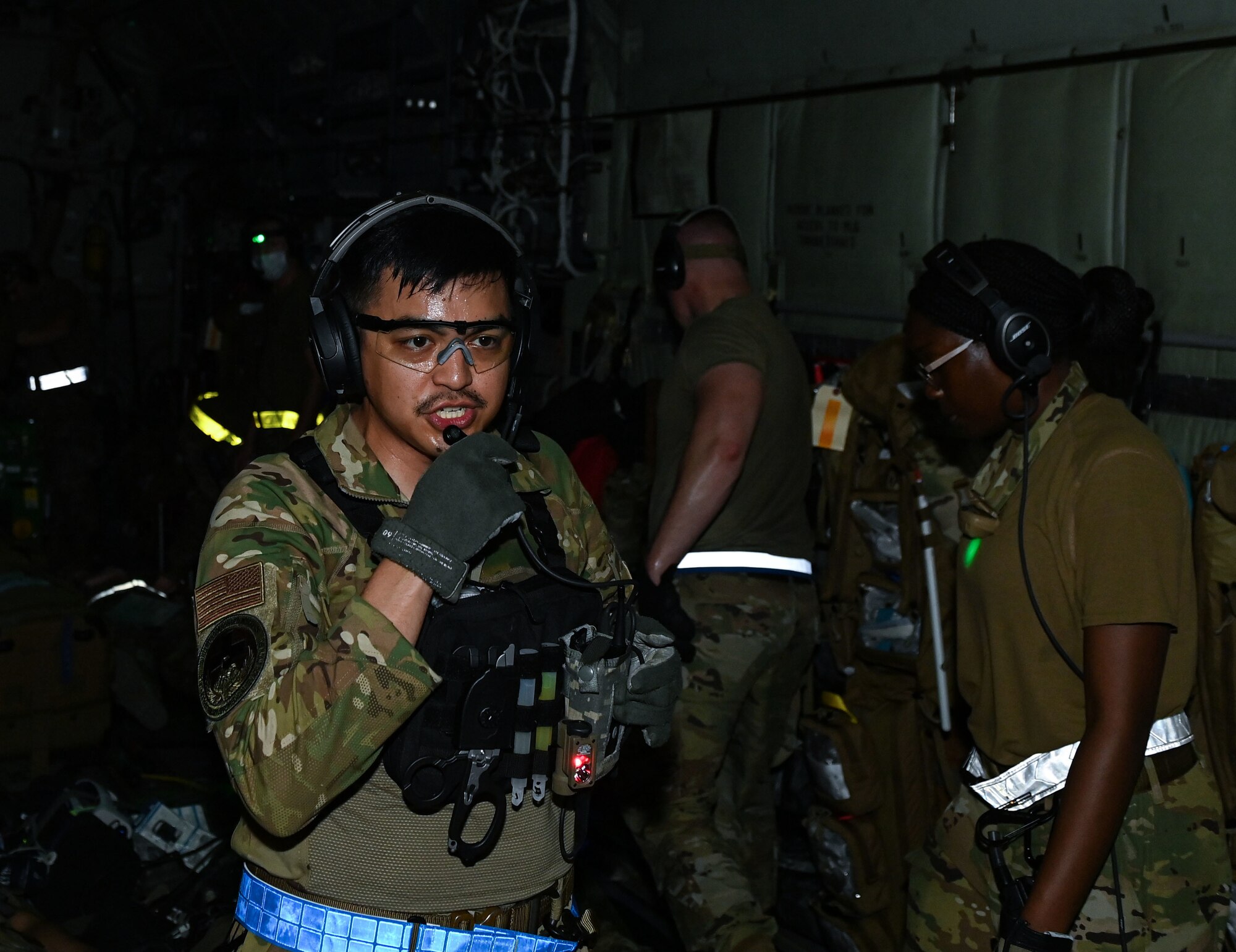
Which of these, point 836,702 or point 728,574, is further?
point 836,702

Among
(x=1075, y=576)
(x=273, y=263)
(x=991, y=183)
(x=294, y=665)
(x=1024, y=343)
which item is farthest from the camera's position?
(x=273, y=263)

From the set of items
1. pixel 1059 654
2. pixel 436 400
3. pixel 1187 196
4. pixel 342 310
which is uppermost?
pixel 1187 196

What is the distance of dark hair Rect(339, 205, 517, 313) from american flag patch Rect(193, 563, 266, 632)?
502 millimetres

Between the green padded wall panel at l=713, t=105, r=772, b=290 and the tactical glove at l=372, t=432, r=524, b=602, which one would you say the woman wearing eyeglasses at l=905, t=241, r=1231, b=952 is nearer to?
the tactical glove at l=372, t=432, r=524, b=602

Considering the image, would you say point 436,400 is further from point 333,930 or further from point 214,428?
point 214,428

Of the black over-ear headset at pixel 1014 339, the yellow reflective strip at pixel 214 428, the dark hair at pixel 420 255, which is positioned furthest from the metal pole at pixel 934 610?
the yellow reflective strip at pixel 214 428

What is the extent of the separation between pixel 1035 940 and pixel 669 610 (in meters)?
1.58

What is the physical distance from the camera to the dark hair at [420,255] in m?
1.82

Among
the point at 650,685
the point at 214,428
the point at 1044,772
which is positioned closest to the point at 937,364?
the point at 1044,772

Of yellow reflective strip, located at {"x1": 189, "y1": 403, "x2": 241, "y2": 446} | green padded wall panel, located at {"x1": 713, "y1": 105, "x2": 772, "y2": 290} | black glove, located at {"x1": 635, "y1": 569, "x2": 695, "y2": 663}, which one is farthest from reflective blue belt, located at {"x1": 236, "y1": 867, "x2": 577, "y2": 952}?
yellow reflective strip, located at {"x1": 189, "y1": 403, "x2": 241, "y2": 446}

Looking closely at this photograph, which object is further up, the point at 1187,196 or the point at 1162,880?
the point at 1187,196

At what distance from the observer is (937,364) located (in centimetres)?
236

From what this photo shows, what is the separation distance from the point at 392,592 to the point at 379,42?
7741 mm

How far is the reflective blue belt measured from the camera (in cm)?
168
